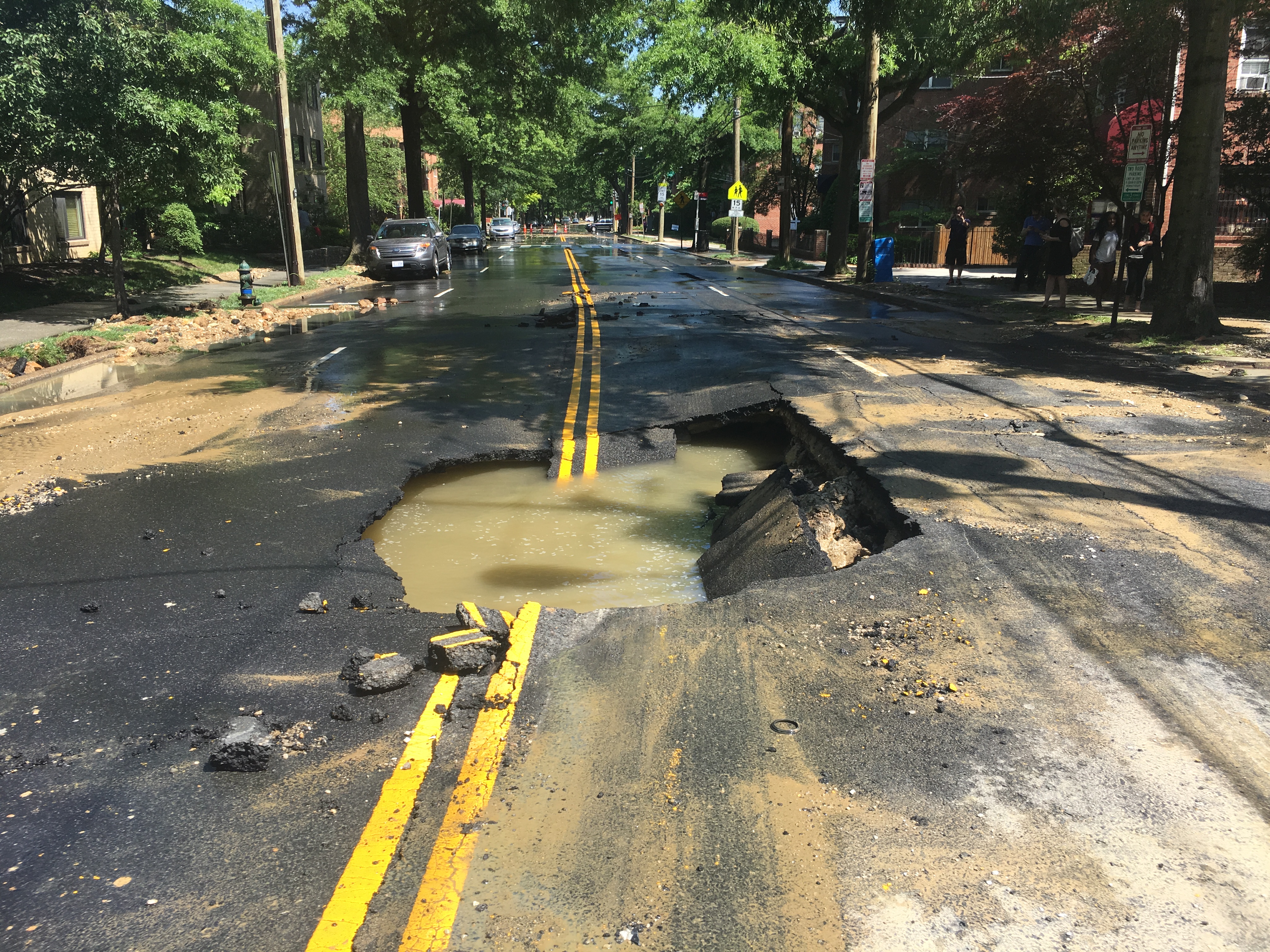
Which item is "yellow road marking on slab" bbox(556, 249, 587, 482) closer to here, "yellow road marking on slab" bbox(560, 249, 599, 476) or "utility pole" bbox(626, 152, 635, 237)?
"yellow road marking on slab" bbox(560, 249, 599, 476)

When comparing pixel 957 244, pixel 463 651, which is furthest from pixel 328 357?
pixel 957 244

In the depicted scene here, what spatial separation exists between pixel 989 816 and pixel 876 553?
266cm

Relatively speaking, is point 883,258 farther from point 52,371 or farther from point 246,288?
point 52,371

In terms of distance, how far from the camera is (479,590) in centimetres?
603

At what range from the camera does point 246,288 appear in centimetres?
2094

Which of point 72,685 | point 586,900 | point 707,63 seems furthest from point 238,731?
point 707,63

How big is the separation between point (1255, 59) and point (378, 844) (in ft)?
112

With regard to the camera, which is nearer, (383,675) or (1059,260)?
(383,675)

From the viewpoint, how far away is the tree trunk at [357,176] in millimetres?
31250

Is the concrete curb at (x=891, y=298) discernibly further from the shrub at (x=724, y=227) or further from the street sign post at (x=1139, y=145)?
the shrub at (x=724, y=227)

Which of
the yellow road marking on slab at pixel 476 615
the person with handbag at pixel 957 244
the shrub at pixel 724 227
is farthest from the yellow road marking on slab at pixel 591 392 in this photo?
the shrub at pixel 724 227

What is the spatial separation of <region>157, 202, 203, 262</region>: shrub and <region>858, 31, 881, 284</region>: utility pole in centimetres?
2020

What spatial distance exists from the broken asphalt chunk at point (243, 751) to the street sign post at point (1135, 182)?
14457 millimetres

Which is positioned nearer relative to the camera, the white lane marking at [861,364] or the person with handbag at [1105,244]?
the white lane marking at [861,364]
